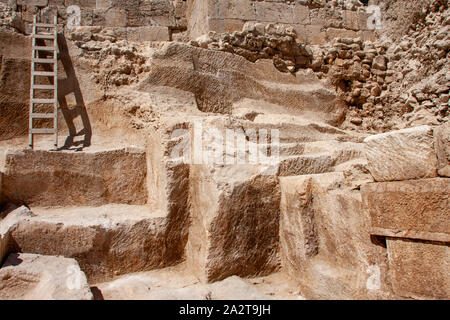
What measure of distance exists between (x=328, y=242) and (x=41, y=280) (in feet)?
6.43

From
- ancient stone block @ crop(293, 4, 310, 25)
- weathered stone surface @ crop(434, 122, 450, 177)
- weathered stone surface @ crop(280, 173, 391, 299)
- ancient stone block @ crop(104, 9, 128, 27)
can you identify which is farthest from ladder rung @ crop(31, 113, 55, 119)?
ancient stone block @ crop(293, 4, 310, 25)

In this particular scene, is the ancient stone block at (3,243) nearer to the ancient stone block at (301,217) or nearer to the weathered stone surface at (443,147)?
the ancient stone block at (301,217)

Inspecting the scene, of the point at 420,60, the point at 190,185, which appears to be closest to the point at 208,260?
the point at 190,185

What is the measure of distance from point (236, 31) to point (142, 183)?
3.30m

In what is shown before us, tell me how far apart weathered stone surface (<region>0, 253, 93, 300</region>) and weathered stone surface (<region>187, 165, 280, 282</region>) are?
36.1 inches

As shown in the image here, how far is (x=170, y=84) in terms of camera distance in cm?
480

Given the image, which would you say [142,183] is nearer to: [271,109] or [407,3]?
[271,109]

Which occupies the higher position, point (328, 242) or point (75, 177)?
point (75, 177)

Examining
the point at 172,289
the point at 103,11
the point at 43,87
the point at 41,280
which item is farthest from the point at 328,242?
the point at 103,11

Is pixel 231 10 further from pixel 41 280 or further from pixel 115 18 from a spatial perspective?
pixel 41 280

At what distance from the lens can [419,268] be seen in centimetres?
201

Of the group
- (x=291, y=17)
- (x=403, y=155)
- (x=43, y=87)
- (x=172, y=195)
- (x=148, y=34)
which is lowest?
(x=172, y=195)

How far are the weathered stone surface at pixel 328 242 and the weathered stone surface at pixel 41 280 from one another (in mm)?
1495

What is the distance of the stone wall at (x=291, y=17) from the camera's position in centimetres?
603
